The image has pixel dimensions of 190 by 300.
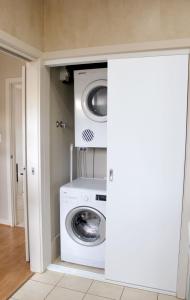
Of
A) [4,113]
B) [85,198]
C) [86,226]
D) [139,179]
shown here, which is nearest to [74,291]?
[86,226]

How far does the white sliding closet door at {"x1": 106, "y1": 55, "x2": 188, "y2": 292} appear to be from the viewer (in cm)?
202

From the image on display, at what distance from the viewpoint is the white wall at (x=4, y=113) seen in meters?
3.44

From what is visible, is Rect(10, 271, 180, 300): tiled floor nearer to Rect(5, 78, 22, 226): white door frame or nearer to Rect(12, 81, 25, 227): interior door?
Rect(12, 81, 25, 227): interior door

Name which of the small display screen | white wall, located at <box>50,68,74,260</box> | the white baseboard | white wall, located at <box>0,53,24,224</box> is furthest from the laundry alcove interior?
the white baseboard

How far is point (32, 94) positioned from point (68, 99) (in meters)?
0.68

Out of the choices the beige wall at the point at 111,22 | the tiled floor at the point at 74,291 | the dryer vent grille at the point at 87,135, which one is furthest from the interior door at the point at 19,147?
the beige wall at the point at 111,22

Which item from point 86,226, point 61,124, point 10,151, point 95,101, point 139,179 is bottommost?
point 86,226

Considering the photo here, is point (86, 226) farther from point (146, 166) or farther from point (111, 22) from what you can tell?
point (111, 22)

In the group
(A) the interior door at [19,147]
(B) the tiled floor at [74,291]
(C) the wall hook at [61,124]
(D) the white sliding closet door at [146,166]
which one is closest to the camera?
(D) the white sliding closet door at [146,166]

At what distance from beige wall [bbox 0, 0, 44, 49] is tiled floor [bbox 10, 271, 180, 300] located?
2139mm

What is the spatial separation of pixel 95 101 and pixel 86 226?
1.35 metres

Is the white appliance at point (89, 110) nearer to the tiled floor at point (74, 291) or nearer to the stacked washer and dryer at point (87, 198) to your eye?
the stacked washer and dryer at point (87, 198)

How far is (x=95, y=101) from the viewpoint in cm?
274

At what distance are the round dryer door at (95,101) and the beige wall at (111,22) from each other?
462mm
